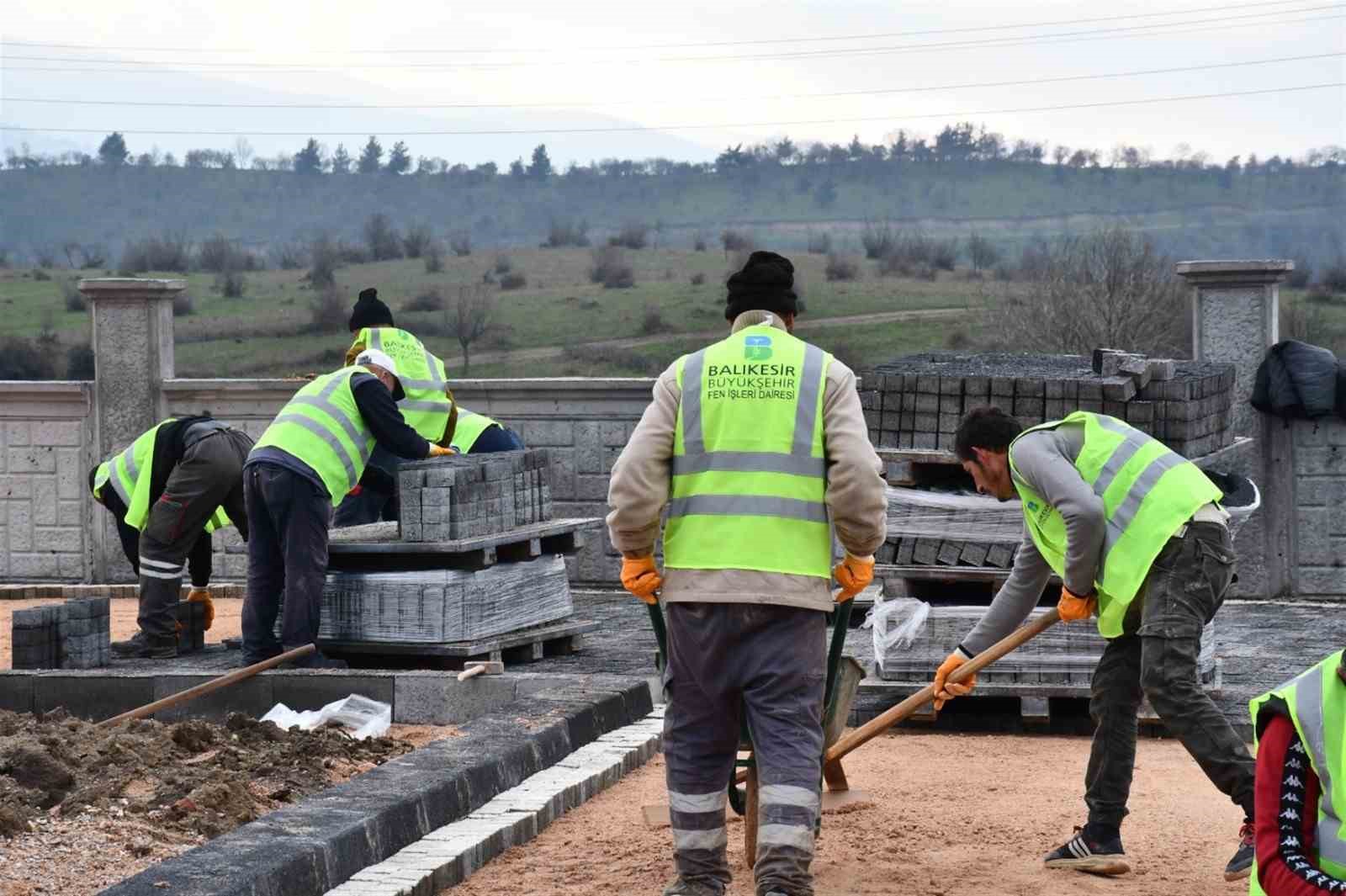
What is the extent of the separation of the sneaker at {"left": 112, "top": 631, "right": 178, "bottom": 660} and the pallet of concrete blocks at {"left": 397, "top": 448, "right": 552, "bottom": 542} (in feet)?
6.56

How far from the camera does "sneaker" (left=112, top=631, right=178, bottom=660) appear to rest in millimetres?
11523

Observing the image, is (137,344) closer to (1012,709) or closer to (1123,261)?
(1012,709)

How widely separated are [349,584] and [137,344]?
6944 millimetres

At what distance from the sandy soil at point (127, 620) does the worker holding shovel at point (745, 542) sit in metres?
7.17

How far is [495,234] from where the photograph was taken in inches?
4316

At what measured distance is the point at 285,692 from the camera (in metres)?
9.73

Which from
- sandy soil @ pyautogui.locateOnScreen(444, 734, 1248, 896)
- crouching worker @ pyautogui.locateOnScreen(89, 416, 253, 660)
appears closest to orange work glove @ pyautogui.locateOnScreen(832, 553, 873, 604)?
sandy soil @ pyautogui.locateOnScreen(444, 734, 1248, 896)

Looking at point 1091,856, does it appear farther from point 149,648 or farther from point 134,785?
point 149,648

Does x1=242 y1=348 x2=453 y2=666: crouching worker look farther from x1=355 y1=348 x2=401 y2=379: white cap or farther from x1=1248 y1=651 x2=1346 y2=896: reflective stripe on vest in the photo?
x1=1248 y1=651 x2=1346 y2=896: reflective stripe on vest

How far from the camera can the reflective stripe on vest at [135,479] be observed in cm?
1135

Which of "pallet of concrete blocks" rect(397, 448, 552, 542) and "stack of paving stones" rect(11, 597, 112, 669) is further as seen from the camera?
"stack of paving stones" rect(11, 597, 112, 669)

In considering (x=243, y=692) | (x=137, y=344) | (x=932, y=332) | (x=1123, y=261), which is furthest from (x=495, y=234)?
(x=243, y=692)

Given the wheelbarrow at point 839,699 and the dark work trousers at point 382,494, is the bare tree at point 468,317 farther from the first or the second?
the wheelbarrow at point 839,699

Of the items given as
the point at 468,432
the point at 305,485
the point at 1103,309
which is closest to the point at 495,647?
the point at 305,485
